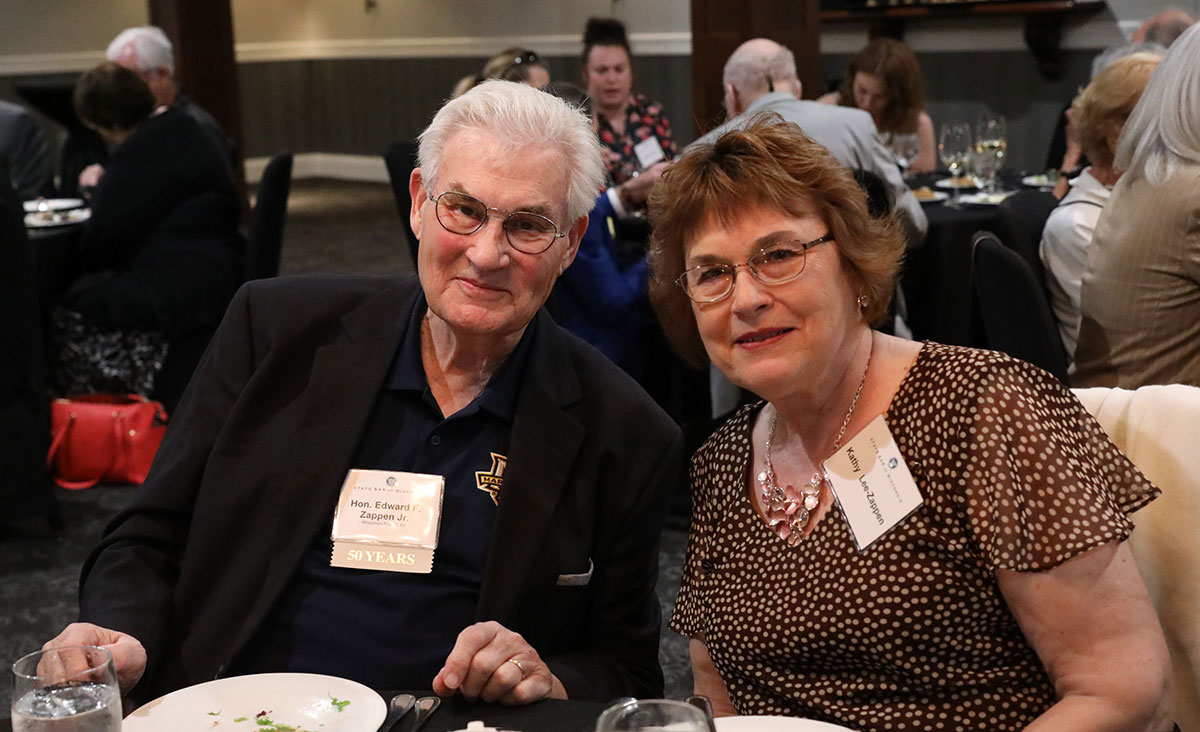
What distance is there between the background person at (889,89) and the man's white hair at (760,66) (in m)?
1.21

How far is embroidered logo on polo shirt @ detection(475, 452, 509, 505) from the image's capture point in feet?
5.96

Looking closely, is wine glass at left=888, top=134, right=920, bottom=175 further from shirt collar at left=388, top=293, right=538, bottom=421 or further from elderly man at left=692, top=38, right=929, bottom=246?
shirt collar at left=388, top=293, right=538, bottom=421

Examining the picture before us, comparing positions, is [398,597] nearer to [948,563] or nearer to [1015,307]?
[948,563]

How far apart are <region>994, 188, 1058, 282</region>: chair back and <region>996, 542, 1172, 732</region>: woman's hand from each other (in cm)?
249

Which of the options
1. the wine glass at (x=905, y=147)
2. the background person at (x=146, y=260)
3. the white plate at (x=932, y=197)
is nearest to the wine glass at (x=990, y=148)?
the white plate at (x=932, y=197)

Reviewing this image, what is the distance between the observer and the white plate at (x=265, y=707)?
4.39 feet

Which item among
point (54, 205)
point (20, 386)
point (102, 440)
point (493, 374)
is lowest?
point (102, 440)

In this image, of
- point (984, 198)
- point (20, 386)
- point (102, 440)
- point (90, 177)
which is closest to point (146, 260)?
point (102, 440)

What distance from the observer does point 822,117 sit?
179 inches

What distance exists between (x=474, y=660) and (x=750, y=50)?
3.98 m

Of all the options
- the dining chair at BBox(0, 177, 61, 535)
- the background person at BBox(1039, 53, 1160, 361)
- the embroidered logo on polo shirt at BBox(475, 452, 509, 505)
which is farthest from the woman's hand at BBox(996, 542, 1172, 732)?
the dining chair at BBox(0, 177, 61, 535)

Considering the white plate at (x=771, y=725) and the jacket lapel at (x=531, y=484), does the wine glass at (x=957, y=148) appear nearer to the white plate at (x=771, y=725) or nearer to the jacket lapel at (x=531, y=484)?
the jacket lapel at (x=531, y=484)

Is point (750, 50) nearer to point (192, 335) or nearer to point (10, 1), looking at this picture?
point (192, 335)

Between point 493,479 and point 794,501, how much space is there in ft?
1.40
